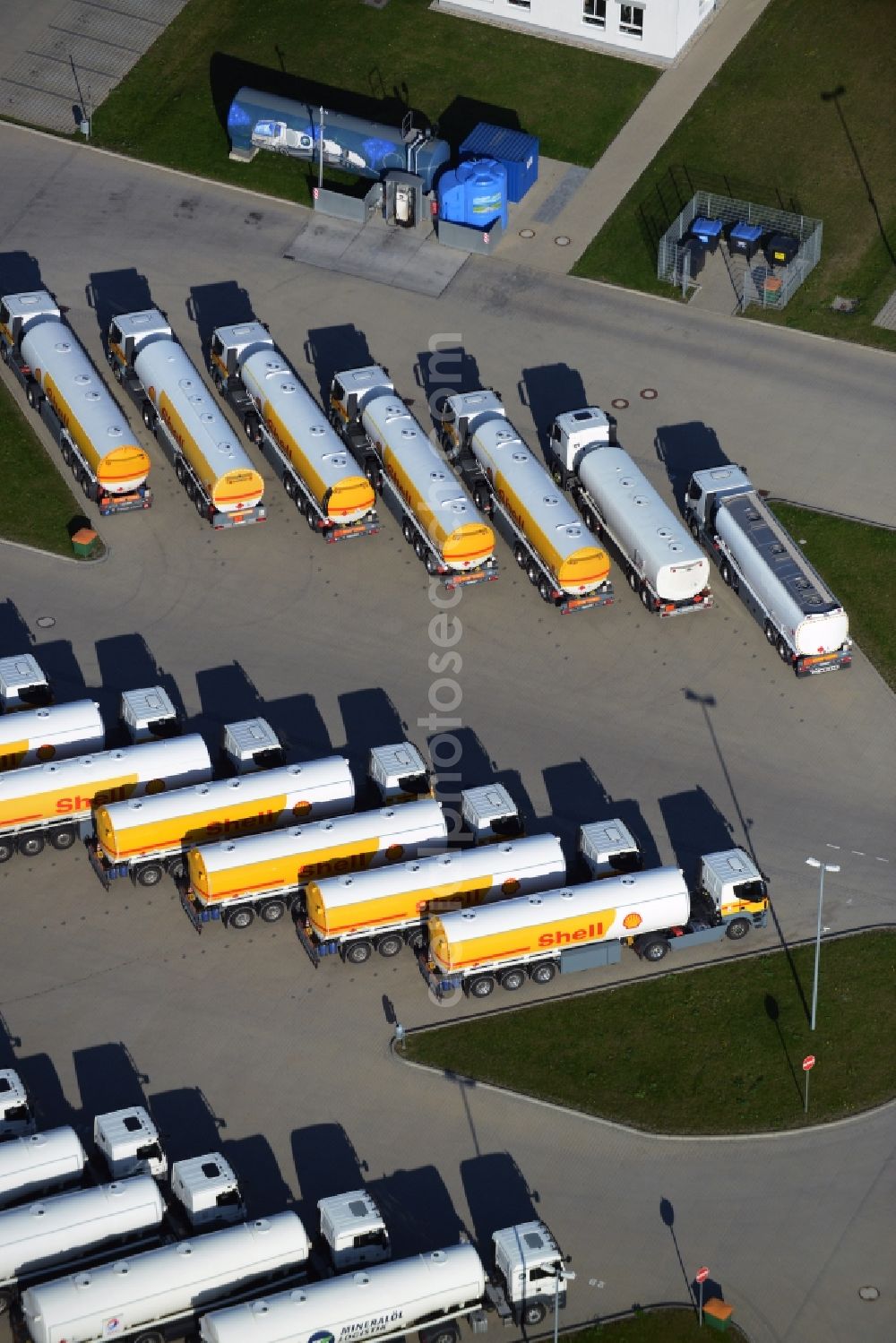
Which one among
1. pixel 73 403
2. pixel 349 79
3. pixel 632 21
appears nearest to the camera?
pixel 73 403

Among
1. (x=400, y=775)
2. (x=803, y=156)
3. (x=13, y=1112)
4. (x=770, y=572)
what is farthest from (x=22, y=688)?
(x=803, y=156)

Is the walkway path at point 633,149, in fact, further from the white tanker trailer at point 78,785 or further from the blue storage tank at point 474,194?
the white tanker trailer at point 78,785

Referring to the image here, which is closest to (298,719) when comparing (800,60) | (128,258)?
(128,258)

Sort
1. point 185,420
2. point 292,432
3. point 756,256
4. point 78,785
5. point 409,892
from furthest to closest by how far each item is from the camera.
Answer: point 756,256 < point 185,420 < point 292,432 < point 78,785 < point 409,892

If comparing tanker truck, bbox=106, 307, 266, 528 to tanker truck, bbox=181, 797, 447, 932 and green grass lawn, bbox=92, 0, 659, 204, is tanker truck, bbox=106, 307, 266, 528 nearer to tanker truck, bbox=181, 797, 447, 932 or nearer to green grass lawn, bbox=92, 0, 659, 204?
green grass lawn, bbox=92, 0, 659, 204

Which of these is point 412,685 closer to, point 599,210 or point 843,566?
point 843,566

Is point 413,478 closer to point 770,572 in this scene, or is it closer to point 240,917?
point 770,572
